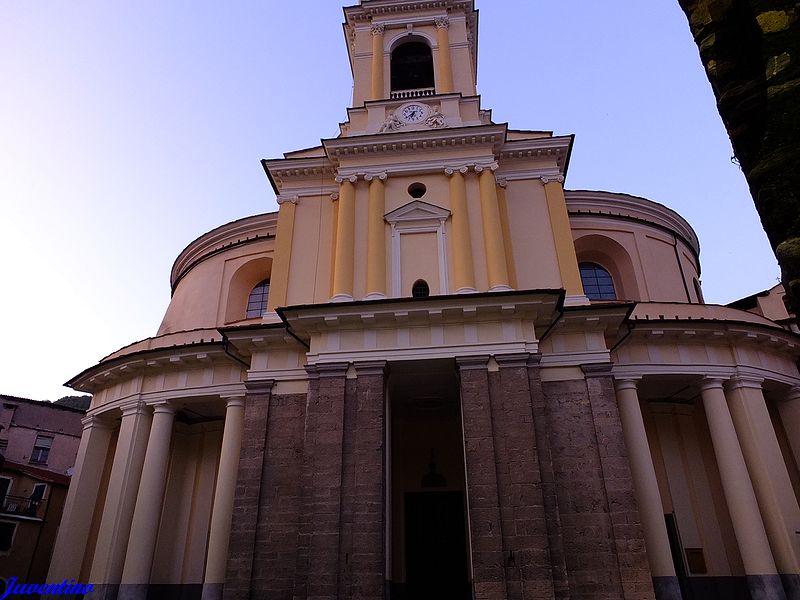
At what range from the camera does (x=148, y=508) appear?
15.1 m

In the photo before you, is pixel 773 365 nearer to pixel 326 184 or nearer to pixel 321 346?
pixel 321 346

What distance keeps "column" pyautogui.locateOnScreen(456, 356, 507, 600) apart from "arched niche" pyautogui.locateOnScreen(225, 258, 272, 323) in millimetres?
11635

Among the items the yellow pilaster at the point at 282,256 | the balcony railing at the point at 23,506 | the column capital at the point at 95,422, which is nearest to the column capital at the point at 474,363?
the yellow pilaster at the point at 282,256

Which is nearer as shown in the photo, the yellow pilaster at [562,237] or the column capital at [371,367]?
the column capital at [371,367]

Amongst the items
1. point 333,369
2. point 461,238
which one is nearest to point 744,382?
point 461,238

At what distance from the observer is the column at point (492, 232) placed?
14719 mm

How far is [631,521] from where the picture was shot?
1168cm

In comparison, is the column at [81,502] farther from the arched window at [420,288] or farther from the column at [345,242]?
the arched window at [420,288]

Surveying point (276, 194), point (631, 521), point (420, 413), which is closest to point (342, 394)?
point (420, 413)

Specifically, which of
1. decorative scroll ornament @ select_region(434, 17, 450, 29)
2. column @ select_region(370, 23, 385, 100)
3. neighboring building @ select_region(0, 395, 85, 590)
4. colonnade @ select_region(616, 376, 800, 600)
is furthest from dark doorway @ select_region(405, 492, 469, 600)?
decorative scroll ornament @ select_region(434, 17, 450, 29)

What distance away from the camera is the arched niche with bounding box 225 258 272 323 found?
21797mm

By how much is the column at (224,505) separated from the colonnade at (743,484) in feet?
32.6

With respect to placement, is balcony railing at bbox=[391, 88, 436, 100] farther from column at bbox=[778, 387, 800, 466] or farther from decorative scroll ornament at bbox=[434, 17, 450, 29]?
column at bbox=[778, 387, 800, 466]

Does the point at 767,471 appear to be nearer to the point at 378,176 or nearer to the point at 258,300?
the point at 378,176
